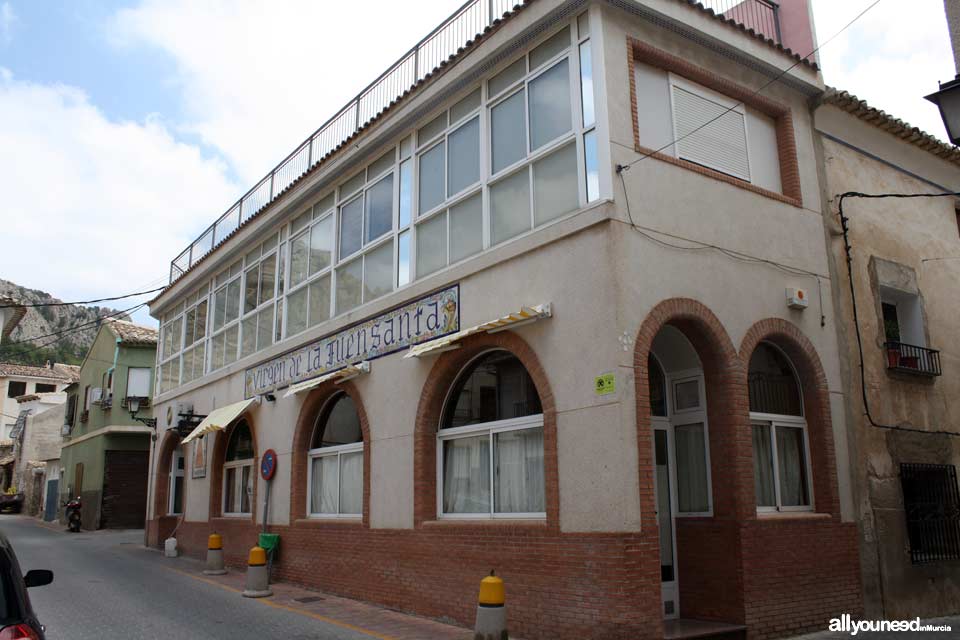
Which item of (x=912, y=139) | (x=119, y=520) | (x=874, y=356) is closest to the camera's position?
(x=874, y=356)

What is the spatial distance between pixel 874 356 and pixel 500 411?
18.7 feet

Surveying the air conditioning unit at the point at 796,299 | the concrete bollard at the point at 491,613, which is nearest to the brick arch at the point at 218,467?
the concrete bollard at the point at 491,613

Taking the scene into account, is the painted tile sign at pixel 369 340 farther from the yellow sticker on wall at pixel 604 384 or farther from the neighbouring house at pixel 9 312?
the neighbouring house at pixel 9 312

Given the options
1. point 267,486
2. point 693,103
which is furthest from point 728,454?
point 267,486

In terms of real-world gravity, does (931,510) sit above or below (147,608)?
above

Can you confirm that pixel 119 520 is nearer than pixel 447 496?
No

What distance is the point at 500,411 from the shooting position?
10.5 meters

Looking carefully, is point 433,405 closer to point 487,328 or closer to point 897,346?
point 487,328

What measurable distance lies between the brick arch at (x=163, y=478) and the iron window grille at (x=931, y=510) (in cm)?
1797

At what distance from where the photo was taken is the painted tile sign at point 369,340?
37.2 feet

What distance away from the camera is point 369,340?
42.4ft

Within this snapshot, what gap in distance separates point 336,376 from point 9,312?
15.4 metres

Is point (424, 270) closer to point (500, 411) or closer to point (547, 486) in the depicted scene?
point (500, 411)

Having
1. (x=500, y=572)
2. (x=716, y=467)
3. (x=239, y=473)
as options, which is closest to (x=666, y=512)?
(x=716, y=467)
